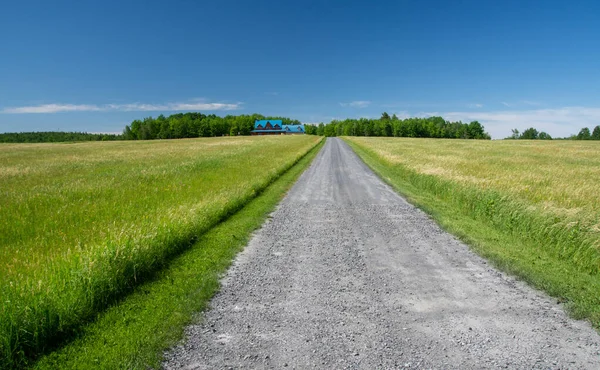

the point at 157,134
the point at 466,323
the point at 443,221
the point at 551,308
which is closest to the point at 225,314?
the point at 466,323

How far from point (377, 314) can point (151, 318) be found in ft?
10.9

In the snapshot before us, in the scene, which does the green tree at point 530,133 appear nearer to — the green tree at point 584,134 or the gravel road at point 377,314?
the green tree at point 584,134

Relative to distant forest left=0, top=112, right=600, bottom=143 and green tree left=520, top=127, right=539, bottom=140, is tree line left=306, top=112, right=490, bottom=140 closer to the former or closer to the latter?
distant forest left=0, top=112, right=600, bottom=143

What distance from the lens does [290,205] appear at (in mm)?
12969

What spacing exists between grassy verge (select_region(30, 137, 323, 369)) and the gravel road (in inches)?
10.7

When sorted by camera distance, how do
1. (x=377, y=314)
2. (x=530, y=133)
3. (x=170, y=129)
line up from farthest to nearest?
(x=530, y=133)
(x=170, y=129)
(x=377, y=314)

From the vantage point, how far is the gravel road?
13.0 ft

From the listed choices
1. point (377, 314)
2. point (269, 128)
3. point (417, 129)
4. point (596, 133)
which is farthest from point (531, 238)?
point (596, 133)

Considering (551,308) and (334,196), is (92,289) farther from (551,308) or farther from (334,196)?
(334,196)

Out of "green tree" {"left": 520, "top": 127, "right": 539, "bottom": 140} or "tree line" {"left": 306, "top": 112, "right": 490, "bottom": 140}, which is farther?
"green tree" {"left": 520, "top": 127, "right": 539, "bottom": 140}

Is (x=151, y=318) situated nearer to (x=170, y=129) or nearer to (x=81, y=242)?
(x=81, y=242)

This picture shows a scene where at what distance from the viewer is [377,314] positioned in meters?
4.93

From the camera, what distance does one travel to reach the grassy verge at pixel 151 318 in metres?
3.96

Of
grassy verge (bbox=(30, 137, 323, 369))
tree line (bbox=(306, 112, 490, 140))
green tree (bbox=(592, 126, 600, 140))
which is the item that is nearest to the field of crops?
grassy verge (bbox=(30, 137, 323, 369))
